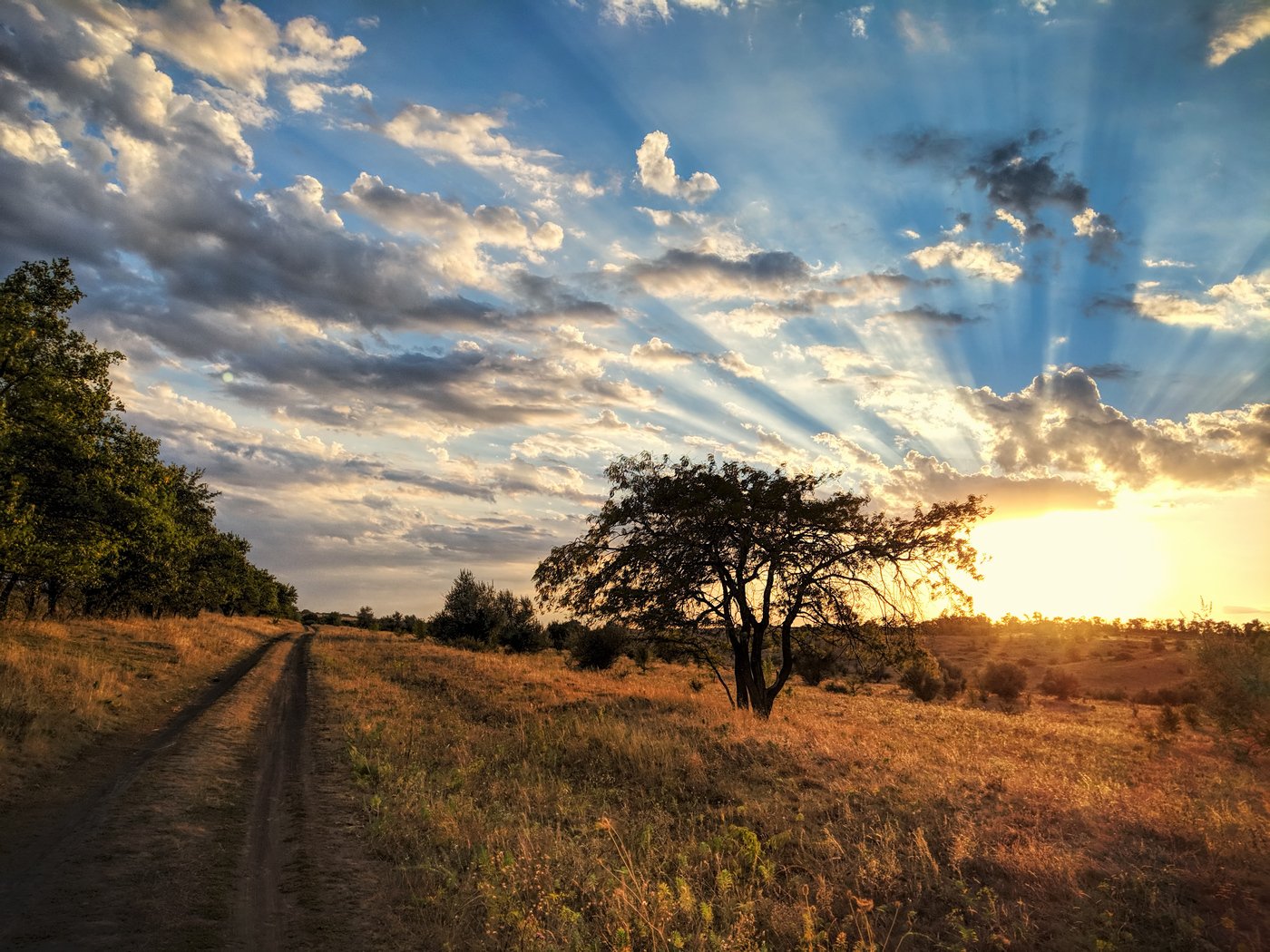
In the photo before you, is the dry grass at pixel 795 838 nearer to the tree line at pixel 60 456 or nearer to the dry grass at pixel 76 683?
the dry grass at pixel 76 683

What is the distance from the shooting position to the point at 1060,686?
3881 centimetres

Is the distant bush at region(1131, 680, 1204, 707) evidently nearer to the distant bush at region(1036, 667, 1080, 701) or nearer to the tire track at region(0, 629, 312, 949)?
the distant bush at region(1036, 667, 1080, 701)

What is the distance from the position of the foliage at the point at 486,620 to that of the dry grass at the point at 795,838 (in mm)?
40125

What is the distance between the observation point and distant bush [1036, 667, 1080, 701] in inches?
1507

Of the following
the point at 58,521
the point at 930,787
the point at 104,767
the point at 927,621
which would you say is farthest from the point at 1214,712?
the point at 58,521

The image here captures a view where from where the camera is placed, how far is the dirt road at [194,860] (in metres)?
5.96

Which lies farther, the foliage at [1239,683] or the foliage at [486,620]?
the foliage at [486,620]

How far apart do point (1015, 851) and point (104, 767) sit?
14.8 m

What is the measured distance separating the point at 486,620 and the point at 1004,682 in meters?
41.4

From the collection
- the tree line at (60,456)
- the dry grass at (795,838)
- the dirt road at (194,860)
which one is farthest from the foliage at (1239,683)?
the tree line at (60,456)

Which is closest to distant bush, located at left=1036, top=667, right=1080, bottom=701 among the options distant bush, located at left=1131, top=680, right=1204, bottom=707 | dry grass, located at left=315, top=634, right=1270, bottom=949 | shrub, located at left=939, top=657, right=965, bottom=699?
distant bush, located at left=1131, top=680, right=1204, bottom=707

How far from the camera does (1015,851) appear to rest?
777 cm

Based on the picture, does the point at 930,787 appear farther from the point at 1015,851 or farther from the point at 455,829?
the point at 455,829

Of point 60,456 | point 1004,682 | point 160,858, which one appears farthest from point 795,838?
point 1004,682
